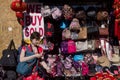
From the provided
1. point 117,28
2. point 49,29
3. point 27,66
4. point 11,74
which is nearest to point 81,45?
point 49,29

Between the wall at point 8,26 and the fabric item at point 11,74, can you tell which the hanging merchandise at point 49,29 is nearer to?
the wall at point 8,26

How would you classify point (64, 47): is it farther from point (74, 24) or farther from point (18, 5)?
point (18, 5)

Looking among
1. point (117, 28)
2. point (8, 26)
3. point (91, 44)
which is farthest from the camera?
point (91, 44)

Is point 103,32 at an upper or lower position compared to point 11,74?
upper

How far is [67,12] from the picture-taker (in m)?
11.6

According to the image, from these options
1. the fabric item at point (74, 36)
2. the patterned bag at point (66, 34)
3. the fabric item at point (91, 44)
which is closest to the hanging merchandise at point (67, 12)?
the patterned bag at point (66, 34)

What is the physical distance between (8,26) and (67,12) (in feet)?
4.80

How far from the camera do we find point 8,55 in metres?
11.2

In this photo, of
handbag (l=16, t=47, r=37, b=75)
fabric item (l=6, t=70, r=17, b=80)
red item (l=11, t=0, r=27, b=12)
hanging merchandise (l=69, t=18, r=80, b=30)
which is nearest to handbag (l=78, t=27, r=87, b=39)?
hanging merchandise (l=69, t=18, r=80, b=30)

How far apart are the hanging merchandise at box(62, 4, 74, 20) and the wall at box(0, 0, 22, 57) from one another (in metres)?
1.13

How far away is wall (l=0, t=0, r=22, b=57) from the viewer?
1161 centimetres

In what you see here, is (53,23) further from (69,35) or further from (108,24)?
(108,24)

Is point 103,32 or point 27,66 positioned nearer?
point 27,66

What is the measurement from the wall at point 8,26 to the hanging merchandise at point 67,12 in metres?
1.13
